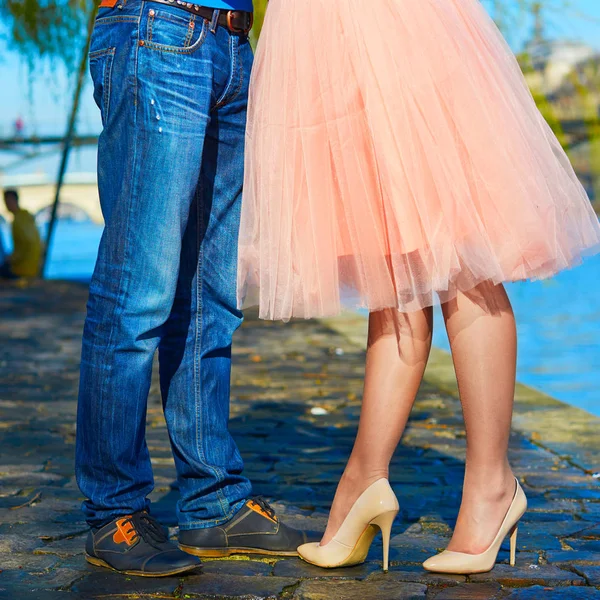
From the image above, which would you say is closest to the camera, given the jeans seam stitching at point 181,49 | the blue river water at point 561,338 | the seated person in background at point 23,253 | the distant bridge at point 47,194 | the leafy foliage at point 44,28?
the jeans seam stitching at point 181,49

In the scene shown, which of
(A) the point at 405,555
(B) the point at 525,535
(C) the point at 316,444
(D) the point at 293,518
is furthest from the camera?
(C) the point at 316,444

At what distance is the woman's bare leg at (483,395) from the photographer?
2.23 m

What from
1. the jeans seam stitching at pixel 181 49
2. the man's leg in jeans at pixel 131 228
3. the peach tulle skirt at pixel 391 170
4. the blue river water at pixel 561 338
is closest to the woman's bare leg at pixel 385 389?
the peach tulle skirt at pixel 391 170

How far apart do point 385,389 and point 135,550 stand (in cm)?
66

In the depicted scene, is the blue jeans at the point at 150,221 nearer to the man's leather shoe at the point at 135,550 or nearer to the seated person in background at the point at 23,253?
the man's leather shoe at the point at 135,550

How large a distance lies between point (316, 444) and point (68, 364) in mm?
2825

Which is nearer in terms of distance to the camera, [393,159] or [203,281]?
[393,159]

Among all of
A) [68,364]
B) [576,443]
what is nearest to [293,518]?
[576,443]

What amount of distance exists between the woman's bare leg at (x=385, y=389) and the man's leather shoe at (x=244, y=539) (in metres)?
0.17

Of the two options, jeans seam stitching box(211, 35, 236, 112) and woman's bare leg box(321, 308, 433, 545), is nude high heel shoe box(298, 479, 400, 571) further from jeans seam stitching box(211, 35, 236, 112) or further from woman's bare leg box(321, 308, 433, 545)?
jeans seam stitching box(211, 35, 236, 112)

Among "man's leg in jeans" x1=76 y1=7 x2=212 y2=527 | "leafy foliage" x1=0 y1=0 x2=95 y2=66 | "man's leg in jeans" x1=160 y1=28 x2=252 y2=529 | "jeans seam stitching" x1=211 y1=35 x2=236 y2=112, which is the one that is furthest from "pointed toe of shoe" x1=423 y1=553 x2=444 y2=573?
"leafy foliage" x1=0 y1=0 x2=95 y2=66

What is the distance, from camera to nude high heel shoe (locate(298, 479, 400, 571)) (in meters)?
2.28

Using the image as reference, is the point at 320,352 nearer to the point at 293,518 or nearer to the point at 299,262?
the point at 293,518

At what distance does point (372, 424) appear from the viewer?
2307 millimetres
